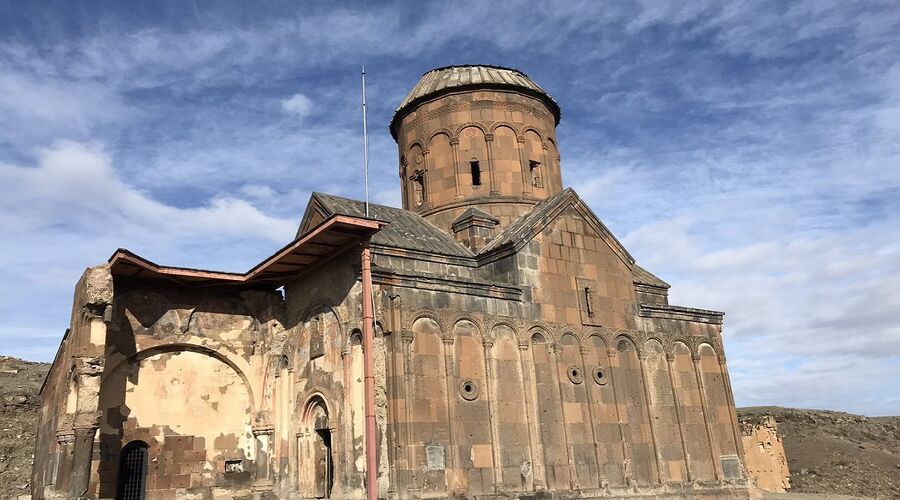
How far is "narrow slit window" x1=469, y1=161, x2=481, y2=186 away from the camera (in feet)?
64.2

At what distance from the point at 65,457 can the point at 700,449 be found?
46.5 feet

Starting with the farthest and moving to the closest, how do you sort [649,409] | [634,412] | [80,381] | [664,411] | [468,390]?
[664,411] → [649,409] → [634,412] → [468,390] → [80,381]

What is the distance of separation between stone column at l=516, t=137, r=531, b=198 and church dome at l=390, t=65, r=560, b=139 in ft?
5.83

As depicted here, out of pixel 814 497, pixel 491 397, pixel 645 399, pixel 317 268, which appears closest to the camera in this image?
pixel 491 397

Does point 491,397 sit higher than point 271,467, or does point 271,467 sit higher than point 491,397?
point 491,397

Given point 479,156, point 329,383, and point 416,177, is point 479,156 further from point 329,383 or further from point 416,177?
point 329,383

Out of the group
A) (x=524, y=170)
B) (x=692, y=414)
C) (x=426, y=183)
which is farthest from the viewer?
(x=426, y=183)

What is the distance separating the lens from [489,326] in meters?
13.9

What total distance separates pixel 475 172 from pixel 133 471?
12.0 metres

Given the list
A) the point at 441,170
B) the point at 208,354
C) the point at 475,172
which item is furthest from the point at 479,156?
the point at 208,354

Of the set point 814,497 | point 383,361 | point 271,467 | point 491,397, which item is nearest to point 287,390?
point 271,467

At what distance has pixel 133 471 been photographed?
14156 millimetres

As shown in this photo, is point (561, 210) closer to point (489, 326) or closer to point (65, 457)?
point (489, 326)

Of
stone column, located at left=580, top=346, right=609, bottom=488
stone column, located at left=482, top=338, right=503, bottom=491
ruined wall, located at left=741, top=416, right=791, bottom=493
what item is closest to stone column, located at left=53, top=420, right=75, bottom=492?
stone column, located at left=482, top=338, right=503, bottom=491
